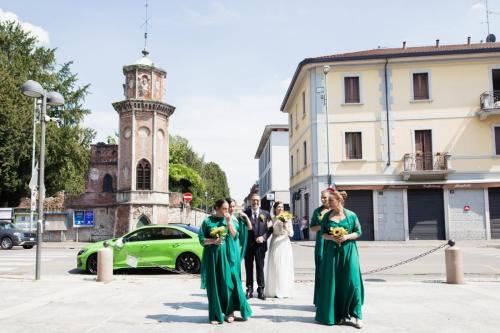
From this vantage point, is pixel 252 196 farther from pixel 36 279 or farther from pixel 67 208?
pixel 67 208

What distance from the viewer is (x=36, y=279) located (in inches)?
434

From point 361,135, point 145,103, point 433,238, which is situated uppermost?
point 145,103

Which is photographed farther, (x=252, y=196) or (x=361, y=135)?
(x=361, y=135)

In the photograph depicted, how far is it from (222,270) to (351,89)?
23.3 m

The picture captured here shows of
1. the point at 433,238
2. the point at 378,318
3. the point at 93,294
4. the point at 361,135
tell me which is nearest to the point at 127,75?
the point at 361,135

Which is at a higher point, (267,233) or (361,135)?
(361,135)

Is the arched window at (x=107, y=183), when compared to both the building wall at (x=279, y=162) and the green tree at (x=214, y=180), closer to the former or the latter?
the building wall at (x=279, y=162)

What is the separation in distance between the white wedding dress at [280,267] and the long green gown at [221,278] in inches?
70.0

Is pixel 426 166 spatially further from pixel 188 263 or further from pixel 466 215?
pixel 188 263

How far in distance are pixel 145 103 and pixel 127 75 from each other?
2.55 metres

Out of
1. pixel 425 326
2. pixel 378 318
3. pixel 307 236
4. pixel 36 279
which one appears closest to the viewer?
pixel 425 326

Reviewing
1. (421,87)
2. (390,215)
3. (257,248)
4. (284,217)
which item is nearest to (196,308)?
(257,248)

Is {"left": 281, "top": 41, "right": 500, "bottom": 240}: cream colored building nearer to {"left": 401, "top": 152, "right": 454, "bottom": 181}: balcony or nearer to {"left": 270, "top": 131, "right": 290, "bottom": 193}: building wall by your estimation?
{"left": 401, "top": 152, "right": 454, "bottom": 181}: balcony

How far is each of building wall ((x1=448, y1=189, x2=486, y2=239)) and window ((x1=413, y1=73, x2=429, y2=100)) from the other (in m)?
5.89
